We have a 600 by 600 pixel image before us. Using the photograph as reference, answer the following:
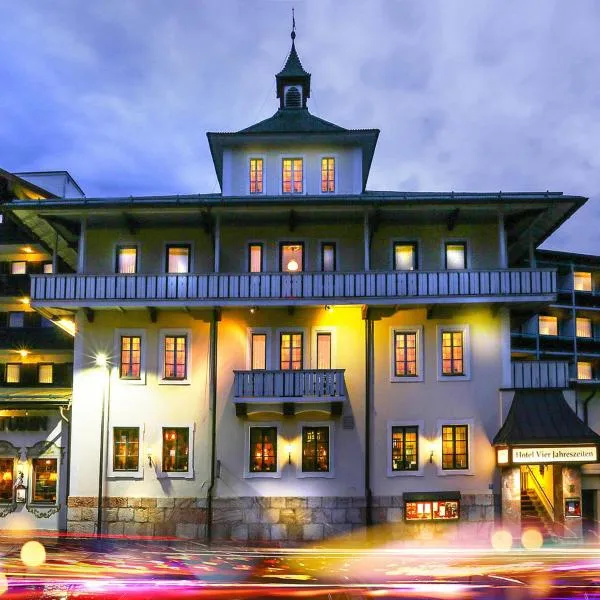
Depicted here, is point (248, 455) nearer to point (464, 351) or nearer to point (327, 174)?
point (464, 351)

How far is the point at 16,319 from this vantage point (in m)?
38.7

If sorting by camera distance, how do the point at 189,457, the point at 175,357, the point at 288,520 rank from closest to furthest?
1. the point at 288,520
2. the point at 189,457
3. the point at 175,357

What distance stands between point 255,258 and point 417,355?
8032mm

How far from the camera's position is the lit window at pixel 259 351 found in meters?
30.1

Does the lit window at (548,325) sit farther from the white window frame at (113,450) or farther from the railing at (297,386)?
the white window frame at (113,450)

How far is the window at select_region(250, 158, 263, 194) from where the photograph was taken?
1287 inches

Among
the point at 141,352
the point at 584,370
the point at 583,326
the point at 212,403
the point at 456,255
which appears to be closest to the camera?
the point at 212,403

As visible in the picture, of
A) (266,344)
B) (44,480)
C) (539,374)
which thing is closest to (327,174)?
(266,344)

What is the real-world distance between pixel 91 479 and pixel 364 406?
1162 centimetres

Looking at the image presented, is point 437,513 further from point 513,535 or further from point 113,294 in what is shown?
point 113,294

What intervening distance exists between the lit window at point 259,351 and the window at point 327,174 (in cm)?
748

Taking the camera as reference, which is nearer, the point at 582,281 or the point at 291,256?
the point at 291,256

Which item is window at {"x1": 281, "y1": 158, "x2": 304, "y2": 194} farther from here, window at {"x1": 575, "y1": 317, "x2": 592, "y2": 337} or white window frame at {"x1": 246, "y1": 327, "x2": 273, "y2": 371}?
window at {"x1": 575, "y1": 317, "x2": 592, "y2": 337}


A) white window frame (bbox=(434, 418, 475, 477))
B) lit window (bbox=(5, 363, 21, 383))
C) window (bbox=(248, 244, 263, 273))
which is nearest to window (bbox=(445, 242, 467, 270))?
white window frame (bbox=(434, 418, 475, 477))
